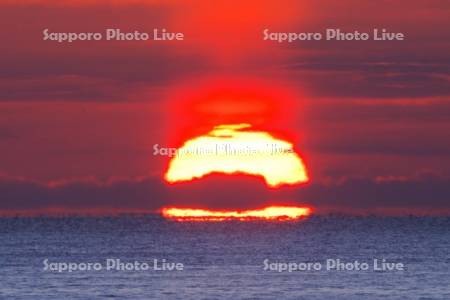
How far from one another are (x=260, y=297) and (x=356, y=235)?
10248 centimetres

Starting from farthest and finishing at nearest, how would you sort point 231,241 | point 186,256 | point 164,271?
point 231,241
point 186,256
point 164,271

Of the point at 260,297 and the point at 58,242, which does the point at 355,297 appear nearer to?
the point at 260,297

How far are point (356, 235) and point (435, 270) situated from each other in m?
78.1

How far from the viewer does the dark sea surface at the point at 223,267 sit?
94.7m

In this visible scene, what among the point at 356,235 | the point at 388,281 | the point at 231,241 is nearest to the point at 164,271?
the point at 388,281

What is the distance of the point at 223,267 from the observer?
11638cm

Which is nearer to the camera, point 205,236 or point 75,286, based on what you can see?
point 75,286

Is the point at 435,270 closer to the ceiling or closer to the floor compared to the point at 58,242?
closer to the floor

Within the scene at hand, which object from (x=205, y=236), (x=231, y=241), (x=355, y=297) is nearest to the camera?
(x=355, y=297)

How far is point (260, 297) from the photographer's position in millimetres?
92125

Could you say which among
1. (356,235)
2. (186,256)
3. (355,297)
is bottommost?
(355,297)

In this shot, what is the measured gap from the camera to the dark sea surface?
94.7 meters

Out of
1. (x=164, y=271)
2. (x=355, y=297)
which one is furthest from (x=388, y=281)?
(x=164, y=271)

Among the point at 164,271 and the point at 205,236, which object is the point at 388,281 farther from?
the point at 205,236
